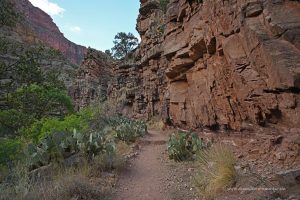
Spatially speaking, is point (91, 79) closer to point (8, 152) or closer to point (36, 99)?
point (36, 99)

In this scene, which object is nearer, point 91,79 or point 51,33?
point 91,79

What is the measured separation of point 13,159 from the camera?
9.38 m

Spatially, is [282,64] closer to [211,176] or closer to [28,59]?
[211,176]

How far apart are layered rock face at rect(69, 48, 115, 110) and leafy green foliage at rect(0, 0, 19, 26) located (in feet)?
85.4

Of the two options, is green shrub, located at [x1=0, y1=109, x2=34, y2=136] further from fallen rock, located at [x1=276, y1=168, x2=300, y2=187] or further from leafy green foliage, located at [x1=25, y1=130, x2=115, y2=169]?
fallen rock, located at [x1=276, y1=168, x2=300, y2=187]

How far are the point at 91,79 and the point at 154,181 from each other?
1320 inches

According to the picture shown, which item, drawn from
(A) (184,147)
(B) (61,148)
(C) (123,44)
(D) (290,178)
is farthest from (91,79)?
(D) (290,178)

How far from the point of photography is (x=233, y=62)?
713cm

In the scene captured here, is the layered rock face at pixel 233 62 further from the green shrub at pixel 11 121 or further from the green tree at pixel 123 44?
the green tree at pixel 123 44

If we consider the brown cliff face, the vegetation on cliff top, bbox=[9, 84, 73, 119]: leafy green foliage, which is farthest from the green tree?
the brown cliff face

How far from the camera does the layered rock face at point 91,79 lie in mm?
38175

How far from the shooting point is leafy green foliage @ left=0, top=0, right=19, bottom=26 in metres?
10.2

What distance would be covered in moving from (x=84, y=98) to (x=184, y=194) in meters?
34.0

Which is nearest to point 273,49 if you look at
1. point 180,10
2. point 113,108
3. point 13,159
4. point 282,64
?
point 282,64
